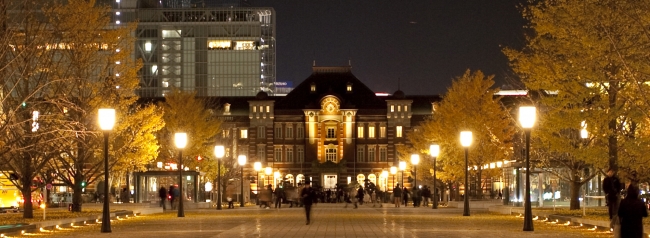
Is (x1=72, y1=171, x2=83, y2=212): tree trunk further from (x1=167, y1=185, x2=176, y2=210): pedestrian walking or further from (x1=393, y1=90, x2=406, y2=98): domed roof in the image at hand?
(x1=393, y1=90, x2=406, y2=98): domed roof

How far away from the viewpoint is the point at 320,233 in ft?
102

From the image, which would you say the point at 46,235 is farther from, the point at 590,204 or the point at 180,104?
the point at 180,104

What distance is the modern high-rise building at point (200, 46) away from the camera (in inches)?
7308

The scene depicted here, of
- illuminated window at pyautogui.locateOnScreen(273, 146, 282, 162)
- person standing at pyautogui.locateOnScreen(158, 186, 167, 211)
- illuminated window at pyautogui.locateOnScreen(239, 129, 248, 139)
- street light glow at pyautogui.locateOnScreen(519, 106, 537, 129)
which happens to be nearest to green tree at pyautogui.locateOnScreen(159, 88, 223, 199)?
person standing at pyautogui.locateOnScreen(158, 186, 167, 211)

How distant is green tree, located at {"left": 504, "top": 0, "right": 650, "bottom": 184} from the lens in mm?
34281

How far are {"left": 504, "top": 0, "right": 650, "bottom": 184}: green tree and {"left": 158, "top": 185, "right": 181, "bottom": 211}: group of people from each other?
76.1 ft

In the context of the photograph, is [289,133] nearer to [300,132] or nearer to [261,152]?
[300,132]

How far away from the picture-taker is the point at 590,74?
126 ft

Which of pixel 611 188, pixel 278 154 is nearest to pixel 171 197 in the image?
pixel 611 188

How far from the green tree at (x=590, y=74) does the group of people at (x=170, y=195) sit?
23210 mm

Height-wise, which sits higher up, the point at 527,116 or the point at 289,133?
the point at 289,133

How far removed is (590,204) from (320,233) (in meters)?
27.0

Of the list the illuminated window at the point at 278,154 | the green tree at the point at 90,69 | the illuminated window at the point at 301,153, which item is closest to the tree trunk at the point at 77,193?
the green tree at the point at 90,69

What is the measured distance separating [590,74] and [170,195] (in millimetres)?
30023
